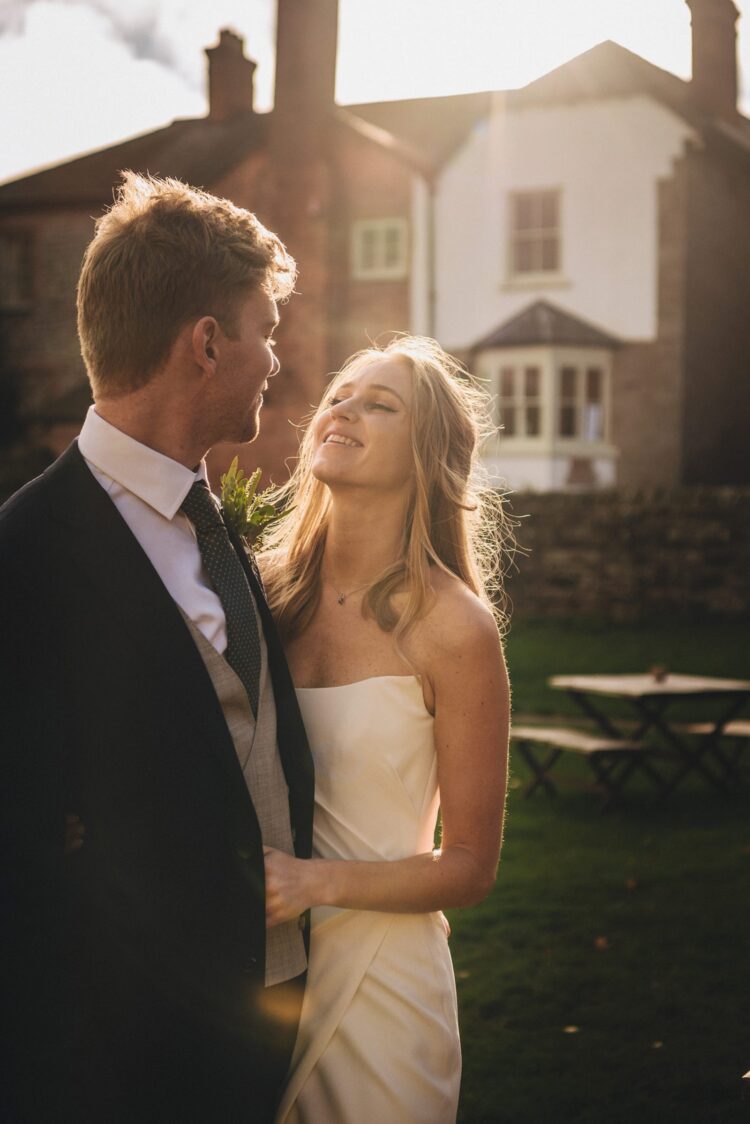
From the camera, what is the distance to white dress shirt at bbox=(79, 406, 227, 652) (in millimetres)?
2686

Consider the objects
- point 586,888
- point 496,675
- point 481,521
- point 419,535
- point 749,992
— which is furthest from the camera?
point 586,888

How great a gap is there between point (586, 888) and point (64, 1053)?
6.22 meters

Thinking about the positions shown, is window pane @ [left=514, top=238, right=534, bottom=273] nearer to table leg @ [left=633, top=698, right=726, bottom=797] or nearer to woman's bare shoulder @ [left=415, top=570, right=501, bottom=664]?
table leg @ [left=633, top=698, right=726, bottom=797]

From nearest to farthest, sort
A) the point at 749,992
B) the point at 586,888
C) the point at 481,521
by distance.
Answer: the point at 481,521, the point at 749,992, the point at 586,888

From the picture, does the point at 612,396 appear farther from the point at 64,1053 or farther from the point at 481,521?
the point at 64,1053

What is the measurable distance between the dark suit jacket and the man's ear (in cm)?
37

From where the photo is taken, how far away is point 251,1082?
2.63 m

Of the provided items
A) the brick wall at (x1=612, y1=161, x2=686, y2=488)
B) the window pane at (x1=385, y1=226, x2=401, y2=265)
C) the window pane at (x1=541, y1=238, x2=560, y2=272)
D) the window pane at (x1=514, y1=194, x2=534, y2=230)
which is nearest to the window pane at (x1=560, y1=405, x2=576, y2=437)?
the brick wall at (x1=612, y1=161, x2=686, y2=488)

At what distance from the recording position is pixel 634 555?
832 inches

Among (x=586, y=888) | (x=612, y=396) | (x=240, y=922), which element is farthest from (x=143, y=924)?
(x=612, y=396)

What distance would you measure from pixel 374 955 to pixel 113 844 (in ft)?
3.13

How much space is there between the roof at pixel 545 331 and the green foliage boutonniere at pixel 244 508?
76.1 ft

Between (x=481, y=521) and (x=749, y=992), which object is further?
(x=749, y=992)

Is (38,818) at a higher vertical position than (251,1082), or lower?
higher
